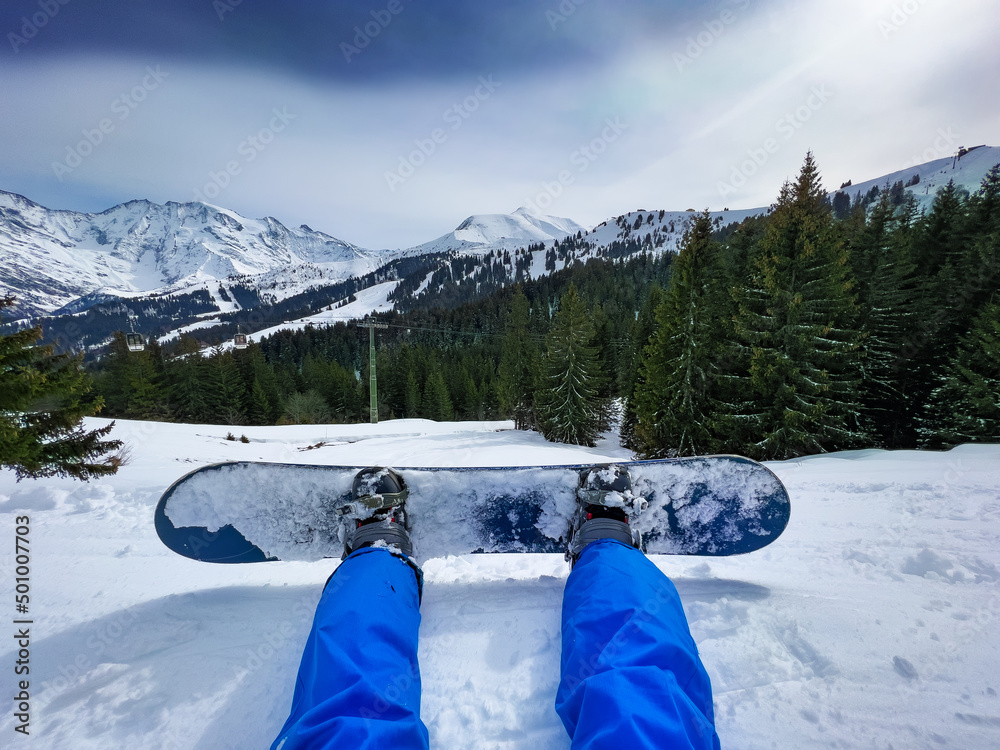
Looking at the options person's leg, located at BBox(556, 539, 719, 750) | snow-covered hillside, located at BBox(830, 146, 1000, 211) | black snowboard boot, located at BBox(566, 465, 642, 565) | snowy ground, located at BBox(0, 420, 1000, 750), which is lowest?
snowy ground, located at BBox(0, 420, 1000, 750)

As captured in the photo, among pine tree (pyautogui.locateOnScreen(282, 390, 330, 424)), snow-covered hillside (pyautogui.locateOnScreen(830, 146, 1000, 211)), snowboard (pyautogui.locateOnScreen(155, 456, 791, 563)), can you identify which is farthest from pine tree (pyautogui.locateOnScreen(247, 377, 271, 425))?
snow-covered hillside (pyautogui.locateOnScreen(830, 146, 1000, 211))

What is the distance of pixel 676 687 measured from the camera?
1391mm

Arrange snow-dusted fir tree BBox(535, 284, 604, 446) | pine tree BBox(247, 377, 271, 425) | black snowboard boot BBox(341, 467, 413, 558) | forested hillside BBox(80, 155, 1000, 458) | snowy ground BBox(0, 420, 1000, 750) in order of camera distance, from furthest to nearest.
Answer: pine tree BBox(247, 377, 271, 425)
snow-dusted fir tree BBox(535, 284, 604, 446)
forested hillside BBox(80, 155, 1000, 458)
black snowboard boot BBox(341, 467, 413, 558)
snowy ground BBox(0, 420, 1000, 750)

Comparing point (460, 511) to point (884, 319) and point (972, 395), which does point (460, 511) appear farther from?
point (884, 319)

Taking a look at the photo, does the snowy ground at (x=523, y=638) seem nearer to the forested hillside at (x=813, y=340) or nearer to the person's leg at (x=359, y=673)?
the person's leg at (x=359, y=673)

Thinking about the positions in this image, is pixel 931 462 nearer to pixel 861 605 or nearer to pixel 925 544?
pixel 925 544

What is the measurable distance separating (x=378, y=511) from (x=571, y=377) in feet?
63.4

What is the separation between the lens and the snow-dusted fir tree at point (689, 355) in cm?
1310

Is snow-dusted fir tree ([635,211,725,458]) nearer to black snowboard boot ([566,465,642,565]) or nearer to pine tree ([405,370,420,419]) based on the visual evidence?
black snowboard boot ([566,465,642,565])

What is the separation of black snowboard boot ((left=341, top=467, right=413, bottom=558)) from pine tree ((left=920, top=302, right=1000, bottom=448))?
1546cm

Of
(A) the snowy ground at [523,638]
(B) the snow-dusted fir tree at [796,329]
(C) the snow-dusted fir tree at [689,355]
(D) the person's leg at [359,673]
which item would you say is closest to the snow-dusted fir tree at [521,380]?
(C) the snow-dusted fir tree at [689,355]

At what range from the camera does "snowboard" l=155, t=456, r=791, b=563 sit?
9.30ft

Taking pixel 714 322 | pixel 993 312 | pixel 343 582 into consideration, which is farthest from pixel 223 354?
pixel 993 312

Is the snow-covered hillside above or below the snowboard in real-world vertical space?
above
